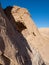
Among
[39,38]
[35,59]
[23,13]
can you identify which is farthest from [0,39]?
[39,38]

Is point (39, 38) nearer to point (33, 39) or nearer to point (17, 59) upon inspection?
point (33, 39)

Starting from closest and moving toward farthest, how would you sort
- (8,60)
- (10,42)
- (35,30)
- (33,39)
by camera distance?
(8,60) < (10,42) < (35,30) < (33,39)

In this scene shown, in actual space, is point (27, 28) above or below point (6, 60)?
above

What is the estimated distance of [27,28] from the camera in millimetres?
15117

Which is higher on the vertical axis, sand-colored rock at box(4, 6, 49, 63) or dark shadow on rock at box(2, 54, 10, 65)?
sand-colored rock at box(4, 6, 49, 63)

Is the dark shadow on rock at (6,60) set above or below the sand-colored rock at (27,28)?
below

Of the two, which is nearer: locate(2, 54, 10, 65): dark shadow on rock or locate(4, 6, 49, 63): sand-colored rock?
locate(2, 54, 10, 65): dark shadow on rock

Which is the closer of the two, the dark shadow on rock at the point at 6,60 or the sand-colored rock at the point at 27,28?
the dark shadow on rock at the point at 6,60

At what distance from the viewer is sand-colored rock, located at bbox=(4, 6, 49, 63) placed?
12945 millimetres

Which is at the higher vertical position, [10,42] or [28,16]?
[28,16]

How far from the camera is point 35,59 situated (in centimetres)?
891

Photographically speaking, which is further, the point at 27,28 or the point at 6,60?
the point at 27,28

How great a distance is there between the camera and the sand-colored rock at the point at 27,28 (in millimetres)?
12945

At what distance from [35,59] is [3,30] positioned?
2590 millimetres
